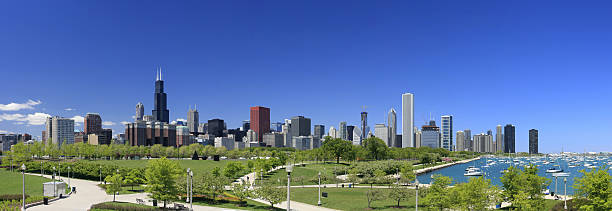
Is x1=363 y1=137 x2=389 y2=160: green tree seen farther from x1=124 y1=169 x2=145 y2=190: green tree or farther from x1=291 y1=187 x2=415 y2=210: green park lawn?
x1=124 y1=169 x2=145 y2=190: green tree

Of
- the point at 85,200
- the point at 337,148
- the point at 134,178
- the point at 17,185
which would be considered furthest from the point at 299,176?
the point at 17,185

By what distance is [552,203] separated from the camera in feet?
165

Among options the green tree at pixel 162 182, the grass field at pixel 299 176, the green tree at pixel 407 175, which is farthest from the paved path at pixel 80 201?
the green tree at pixel 407 175

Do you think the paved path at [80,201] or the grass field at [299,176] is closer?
the paved path at [80,201]

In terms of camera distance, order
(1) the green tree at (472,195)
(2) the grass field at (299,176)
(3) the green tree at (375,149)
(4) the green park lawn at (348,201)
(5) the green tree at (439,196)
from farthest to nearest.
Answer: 1. (3) the green tree at (375,149)
2. (2) the grass field at (299,176)
3. (4) the green park lawn at (348,201)
4. (5) the green tree at (439,196)
5. (1) the green tree at (472,195)

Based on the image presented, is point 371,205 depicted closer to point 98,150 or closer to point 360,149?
point 360,149

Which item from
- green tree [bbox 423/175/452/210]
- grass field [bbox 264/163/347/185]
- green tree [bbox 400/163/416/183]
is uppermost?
green tree [bbox 423/175/452/210]

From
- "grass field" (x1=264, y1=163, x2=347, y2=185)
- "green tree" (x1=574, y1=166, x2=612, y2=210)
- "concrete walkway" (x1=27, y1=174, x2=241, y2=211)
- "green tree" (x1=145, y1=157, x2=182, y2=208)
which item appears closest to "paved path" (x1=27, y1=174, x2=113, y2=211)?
"concrete walkway" (x1=27, y1=174, x2=241, y2=211)

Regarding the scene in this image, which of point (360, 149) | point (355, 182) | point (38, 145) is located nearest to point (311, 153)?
point (360, 149)

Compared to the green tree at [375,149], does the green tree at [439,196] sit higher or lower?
higher

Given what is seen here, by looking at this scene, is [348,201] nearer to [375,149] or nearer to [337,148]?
[337,148]

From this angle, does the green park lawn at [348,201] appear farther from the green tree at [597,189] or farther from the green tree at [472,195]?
the green tree at [597,189]

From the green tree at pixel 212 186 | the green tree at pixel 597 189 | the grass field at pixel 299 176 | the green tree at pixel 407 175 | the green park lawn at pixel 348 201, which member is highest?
the green tree at pixel 597 189

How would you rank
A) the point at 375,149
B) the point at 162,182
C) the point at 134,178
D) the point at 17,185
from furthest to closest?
the point at 375,149 → the point at 17,185 → the point at 134,178 → the point at 162,182
